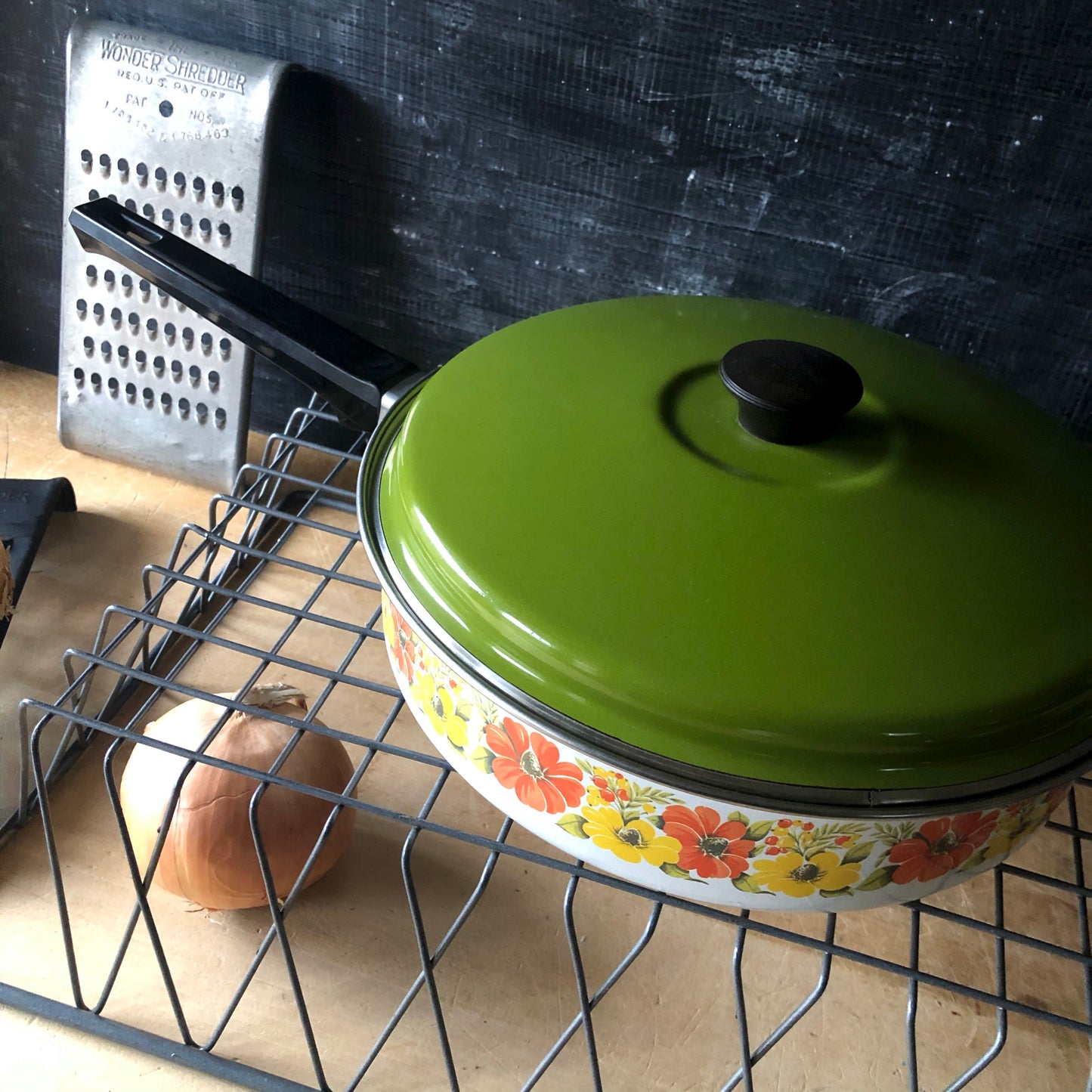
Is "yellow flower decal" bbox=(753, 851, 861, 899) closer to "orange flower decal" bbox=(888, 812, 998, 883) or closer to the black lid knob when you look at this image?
"orange flower decal" bbox=(888, 812, 998, 883)

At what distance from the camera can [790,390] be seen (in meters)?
0.45

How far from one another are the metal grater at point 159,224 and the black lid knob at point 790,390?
0.51m

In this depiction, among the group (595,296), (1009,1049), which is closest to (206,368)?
(595,296)

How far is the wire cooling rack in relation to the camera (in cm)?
60

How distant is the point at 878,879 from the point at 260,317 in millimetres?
416

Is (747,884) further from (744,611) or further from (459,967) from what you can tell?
(459,967)

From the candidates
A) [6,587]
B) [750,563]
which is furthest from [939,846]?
[6,587]

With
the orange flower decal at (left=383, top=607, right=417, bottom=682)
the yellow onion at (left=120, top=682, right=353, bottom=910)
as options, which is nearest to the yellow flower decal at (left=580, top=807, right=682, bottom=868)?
the orange flower decal at (left=383, top=607, right=417, bottom=682)

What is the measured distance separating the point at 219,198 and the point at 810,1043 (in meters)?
0.74

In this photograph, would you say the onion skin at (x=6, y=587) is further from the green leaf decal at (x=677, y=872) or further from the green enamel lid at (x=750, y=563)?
the green leaf decal at (x=677, y=872)

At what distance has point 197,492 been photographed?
37.5 inches

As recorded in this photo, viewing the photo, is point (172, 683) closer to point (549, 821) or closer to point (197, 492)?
point (549, 821)

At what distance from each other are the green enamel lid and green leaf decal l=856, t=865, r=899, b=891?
0.17ft

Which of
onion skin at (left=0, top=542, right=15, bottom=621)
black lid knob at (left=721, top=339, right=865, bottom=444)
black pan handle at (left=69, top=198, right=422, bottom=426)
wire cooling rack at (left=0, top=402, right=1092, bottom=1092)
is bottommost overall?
wire cooling rack at (left=0, top=402, right=1092, bottom=1092)
